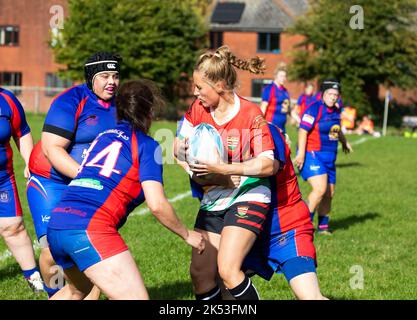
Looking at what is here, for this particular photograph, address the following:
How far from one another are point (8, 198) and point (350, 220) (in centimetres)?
612

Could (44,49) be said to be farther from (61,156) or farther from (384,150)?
(61,156)

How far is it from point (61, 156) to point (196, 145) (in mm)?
1266

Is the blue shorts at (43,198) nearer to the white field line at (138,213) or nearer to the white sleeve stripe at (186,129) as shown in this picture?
the white sleeve stripe at (186,129)

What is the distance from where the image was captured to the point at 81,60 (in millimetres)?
46406

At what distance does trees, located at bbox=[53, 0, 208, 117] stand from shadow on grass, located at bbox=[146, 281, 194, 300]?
3837cm

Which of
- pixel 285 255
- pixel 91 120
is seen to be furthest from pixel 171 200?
pixel 285 255

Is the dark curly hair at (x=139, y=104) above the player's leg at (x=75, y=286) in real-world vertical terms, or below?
above

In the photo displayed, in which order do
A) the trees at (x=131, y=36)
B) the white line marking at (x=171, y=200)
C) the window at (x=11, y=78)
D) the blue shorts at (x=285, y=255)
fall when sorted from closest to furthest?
the blue shorts at (x=285, y=255)
the white line marking at (x=171, y=200)
the trees at (x=131, y=36)
the window at (x=11, y=78)

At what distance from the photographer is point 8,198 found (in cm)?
716

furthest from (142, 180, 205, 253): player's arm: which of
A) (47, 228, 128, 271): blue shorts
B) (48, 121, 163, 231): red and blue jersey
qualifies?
(47, 228, 128, 271): blue shorts

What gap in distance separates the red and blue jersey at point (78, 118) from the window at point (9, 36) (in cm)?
4976

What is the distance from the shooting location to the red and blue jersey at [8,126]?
701 cm

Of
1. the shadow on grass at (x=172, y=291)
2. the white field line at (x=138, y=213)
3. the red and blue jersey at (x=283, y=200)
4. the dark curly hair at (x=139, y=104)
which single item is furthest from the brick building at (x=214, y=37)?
the dark curly hair at (x=139, y=104)

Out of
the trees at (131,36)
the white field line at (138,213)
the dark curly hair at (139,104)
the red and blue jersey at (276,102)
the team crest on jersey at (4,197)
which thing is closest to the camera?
the dark curly hair at (139,104)
